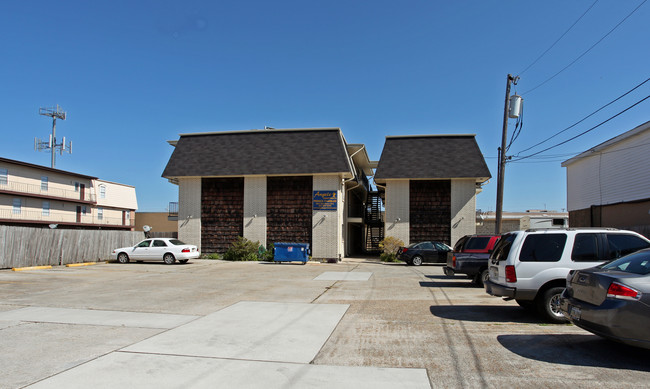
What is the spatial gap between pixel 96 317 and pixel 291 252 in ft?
54.3

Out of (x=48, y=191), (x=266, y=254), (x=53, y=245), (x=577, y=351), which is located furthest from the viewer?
(x=48, y=191)

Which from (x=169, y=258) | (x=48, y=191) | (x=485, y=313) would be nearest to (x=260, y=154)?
(x=169, y=258)

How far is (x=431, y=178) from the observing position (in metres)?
28.8

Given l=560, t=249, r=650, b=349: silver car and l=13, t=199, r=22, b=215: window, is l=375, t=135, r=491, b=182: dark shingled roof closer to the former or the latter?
l=560, t=249, r=650, b=349: silver car

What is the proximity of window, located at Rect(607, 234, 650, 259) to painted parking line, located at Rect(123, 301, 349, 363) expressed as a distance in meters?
5.59

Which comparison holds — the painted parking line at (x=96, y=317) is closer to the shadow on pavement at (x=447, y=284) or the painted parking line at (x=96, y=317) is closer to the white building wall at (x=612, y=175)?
the shadow on pavement at (x=447, y=284)

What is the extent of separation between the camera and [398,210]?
2953 cm

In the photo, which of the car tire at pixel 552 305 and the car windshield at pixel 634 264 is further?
the car tire at pixel 552 305

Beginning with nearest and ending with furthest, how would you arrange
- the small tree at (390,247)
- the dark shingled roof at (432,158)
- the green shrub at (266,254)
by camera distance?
the green shrub at (266,254), the small tree at (390,247), the dark shingled roof at (432,158)

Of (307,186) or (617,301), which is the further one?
(307,186)

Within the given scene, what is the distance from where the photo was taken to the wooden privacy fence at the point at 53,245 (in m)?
20.3

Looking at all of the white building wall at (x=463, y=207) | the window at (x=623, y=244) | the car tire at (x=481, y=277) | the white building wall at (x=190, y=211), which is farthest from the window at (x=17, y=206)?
the window at (x=623, y=244)

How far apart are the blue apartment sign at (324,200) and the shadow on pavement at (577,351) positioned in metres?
20.7

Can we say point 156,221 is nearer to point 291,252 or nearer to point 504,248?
point 291,252
